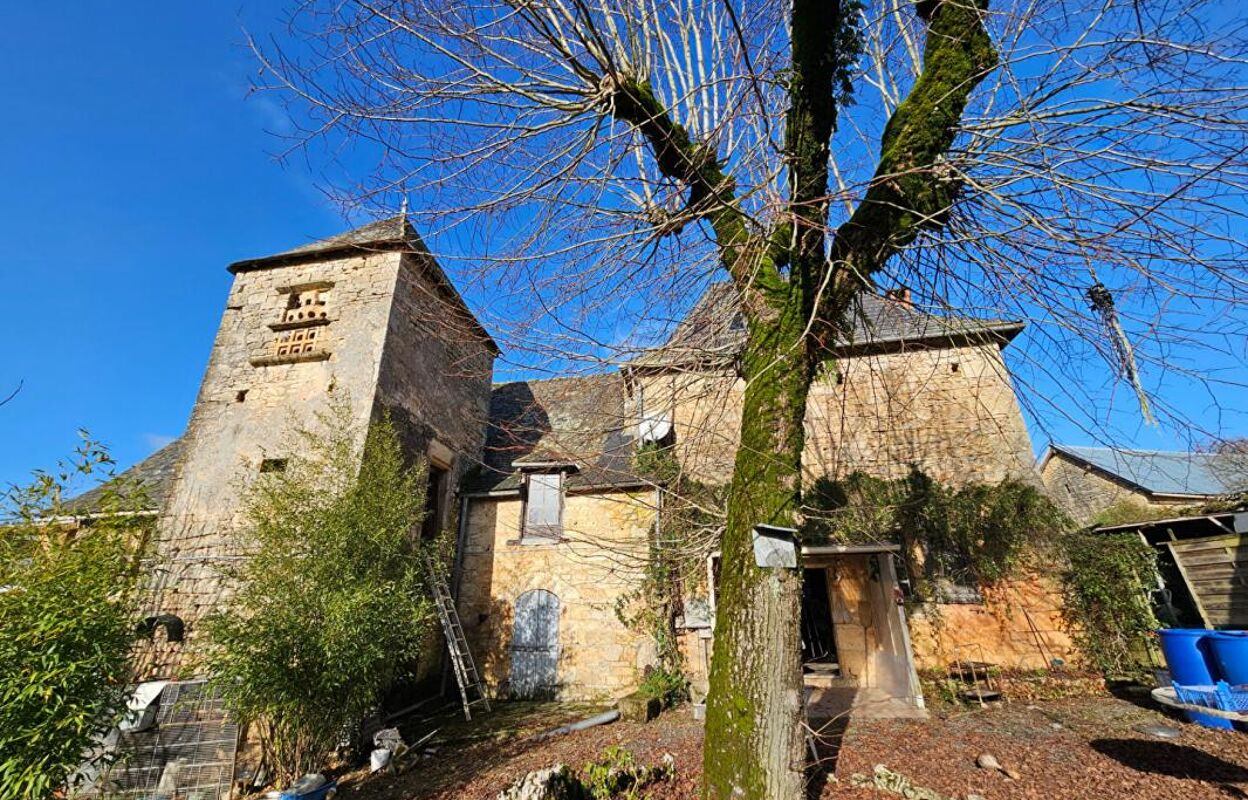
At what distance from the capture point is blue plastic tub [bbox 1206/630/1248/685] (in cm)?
495

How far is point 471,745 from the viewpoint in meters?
6.52

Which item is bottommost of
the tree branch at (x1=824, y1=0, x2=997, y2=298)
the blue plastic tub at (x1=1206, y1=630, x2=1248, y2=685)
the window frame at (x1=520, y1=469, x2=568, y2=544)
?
the blue plastic tub at (x1=1206, y1=630, x2=1248, y2=685)

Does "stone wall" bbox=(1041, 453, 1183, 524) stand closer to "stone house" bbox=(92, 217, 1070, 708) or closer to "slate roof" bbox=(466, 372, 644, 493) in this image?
"stone house" bbox=(92, 217, 1070, 708)

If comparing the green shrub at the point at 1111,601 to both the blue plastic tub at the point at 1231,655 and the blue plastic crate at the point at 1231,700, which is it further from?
the blue plastic crate at the point at 1231,700

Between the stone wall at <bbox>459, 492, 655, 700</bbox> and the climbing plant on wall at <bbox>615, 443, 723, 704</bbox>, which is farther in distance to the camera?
the stone wall at <bbox>459, 492, 655, 700</bbox>

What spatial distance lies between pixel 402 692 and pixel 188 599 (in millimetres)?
3388

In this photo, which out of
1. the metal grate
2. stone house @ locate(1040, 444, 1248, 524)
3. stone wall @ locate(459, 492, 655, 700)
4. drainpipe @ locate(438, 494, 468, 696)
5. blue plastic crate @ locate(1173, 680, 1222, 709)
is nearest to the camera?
blue plastic crate @ locate(1173, 680, 1222, 709)

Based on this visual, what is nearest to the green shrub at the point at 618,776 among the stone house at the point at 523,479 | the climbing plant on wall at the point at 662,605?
the stone house at the point at 523,479

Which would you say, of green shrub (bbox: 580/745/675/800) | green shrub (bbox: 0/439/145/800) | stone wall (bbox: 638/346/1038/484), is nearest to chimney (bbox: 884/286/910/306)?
green shrub (bbox: 580/745/675/800)

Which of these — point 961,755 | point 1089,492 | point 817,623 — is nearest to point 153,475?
point 961,755

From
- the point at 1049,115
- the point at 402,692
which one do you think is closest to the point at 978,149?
the point at 1049,115

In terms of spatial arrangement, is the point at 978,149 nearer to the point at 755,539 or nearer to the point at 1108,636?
the point at 755,539

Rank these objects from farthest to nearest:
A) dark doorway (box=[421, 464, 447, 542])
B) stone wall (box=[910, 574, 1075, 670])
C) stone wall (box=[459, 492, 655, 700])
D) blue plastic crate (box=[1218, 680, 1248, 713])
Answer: dark doorway (box=[421, 464, 447, 542]) < stone wall (box=[459, 492, 655, 700]) < stone wall (box=[910, 574, 1075, 670]) < blue plastic crate (box=[1218, 680, 1248, 713])

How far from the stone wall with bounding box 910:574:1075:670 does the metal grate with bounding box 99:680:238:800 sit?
9638 millimetres
